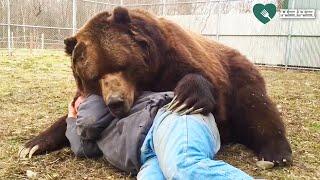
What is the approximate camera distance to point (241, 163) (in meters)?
3.14

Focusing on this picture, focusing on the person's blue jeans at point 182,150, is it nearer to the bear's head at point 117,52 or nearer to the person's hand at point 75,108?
the bear's head at point 117,52

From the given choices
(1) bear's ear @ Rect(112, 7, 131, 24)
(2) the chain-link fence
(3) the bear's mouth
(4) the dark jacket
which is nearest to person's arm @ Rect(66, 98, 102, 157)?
(4) the dark jacket

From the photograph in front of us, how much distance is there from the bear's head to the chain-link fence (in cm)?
1022

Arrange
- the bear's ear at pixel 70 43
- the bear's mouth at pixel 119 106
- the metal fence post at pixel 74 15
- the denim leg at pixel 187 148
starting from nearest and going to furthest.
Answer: the denim leg at pixel 187 148, the bear's mouth at pixel 119 106, the bear's ear at pixel 70 43, the metal fence post at pixel 74 15

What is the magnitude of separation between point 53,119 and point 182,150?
279 cm

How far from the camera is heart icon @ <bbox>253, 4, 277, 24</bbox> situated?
1355cm

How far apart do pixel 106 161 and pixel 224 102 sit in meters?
0.99

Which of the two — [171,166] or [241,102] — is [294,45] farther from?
[171,166]

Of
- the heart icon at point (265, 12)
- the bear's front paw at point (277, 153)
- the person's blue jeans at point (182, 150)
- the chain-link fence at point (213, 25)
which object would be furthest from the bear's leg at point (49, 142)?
the heart icon at point (265, 12)

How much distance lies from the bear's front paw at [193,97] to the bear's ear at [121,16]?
0.63 meters

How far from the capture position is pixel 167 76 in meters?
3.17

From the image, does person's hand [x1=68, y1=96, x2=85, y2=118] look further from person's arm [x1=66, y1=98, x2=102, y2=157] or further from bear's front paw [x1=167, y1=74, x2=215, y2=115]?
bear's front paw [x1=167, y1=74, x2=215, y2=115]

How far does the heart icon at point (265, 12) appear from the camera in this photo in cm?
1355

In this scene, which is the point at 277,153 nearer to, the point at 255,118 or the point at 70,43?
the point at 255,118
